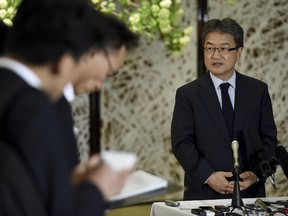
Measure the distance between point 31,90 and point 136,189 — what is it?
15.0 inches

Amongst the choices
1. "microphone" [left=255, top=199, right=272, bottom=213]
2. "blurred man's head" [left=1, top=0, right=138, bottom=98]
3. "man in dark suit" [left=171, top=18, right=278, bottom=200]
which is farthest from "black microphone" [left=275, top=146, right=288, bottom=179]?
"blurred man's head" [left=1, top=0, right=138, bottom=98]

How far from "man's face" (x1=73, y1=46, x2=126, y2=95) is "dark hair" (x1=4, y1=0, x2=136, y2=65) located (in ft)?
0.09

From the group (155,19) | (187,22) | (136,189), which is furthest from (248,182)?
(187,22)

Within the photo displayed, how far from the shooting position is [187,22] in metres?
5.15

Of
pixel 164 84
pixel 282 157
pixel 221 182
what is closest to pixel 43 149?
pixel 282 157

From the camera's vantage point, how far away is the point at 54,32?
127 centimetres

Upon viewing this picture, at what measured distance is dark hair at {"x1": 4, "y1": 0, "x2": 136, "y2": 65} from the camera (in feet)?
4.15

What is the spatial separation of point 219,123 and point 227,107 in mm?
103

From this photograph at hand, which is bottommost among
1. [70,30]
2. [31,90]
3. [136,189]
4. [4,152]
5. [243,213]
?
[243,213]

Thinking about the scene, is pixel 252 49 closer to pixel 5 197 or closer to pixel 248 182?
pixel 248 182

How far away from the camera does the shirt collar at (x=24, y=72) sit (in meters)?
1.26

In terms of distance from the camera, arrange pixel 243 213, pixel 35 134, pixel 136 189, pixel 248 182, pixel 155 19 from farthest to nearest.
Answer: pixel 155 19 → pixel 248 182 → pixel 243 213 → pixel 136 189 → pixel 35 134

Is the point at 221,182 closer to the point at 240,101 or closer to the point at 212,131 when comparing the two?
the point at 212,131

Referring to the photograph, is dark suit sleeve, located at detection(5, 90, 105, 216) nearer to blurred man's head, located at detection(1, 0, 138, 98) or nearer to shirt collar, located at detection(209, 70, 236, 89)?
blurred man's head, located at detection(1, 0, 138, 98)
